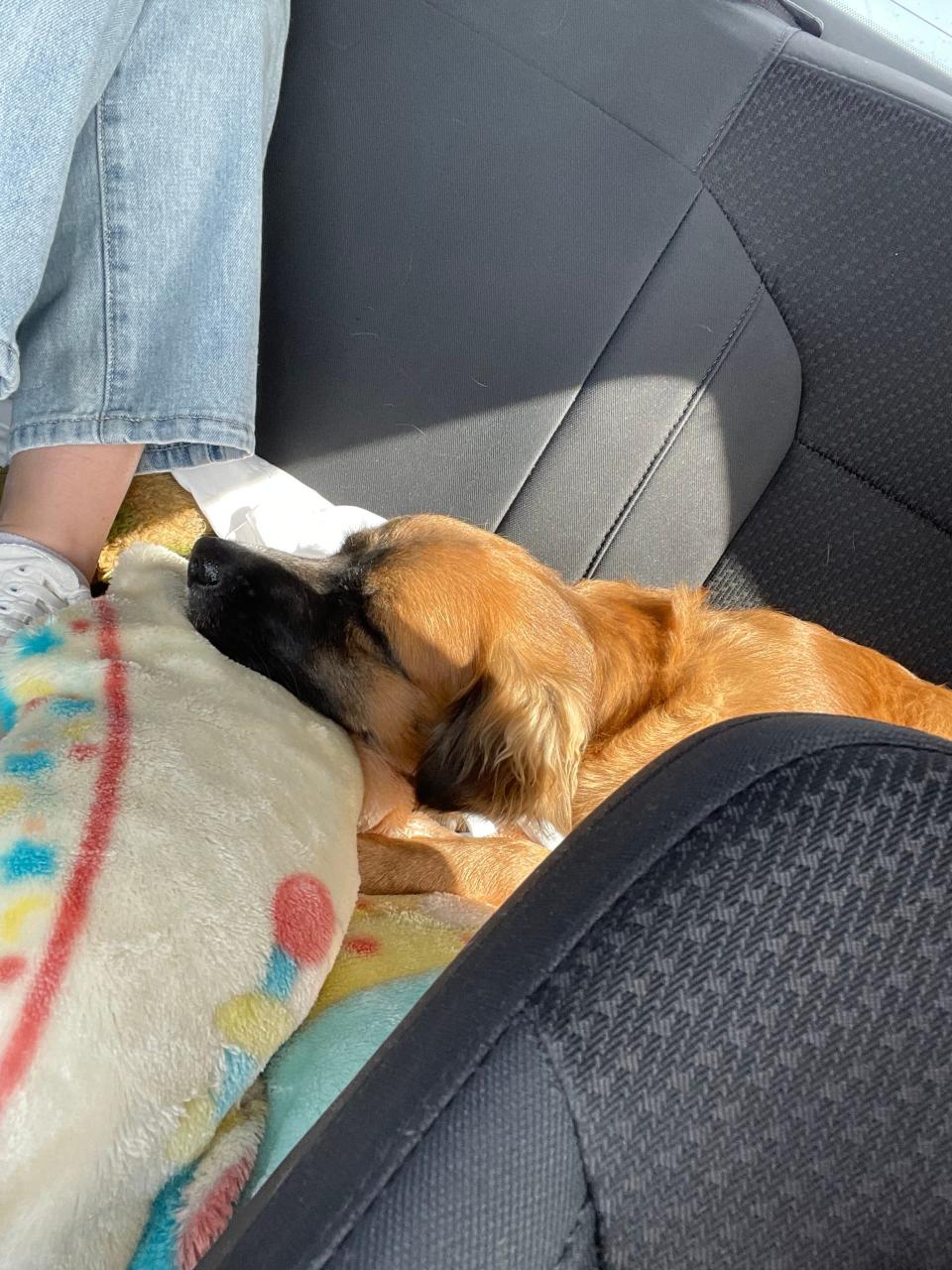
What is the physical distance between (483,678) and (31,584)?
777mm

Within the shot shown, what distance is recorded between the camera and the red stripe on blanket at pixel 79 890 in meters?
0.98

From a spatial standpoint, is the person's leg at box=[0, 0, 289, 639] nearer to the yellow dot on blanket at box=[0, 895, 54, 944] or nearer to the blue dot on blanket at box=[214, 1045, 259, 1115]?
the yellow dot on blanket at box=[0, 895, 54, 944]

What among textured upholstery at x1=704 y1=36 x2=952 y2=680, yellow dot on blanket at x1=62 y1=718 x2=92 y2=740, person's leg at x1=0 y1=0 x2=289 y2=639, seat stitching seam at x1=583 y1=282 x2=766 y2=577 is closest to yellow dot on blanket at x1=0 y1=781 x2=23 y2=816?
yellow dot on blanket at x1=62 y1=718 x2=92 y2=740

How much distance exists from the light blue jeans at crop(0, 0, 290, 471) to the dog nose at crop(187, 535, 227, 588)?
0.64ft

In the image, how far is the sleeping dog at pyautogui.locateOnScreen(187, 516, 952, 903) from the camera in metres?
1.86

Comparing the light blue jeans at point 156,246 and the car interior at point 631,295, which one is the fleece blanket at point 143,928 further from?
the car interior at point 631,295

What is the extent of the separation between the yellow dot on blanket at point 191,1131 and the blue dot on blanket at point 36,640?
0.70 meters

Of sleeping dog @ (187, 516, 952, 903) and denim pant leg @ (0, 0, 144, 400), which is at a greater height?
denim pant leg @ (0, 0, 144, 400)

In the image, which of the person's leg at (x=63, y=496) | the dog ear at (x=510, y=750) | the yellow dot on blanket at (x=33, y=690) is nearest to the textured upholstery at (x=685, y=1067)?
the yellow dot on blanket at (x=33, y=690)

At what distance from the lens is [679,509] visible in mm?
2156

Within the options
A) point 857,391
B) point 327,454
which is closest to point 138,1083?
point 327,454

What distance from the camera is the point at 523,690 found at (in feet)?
6.06

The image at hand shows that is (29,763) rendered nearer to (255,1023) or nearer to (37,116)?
(255,1023)

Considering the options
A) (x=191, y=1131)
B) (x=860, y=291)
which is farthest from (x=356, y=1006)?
(x=860, y=291)
